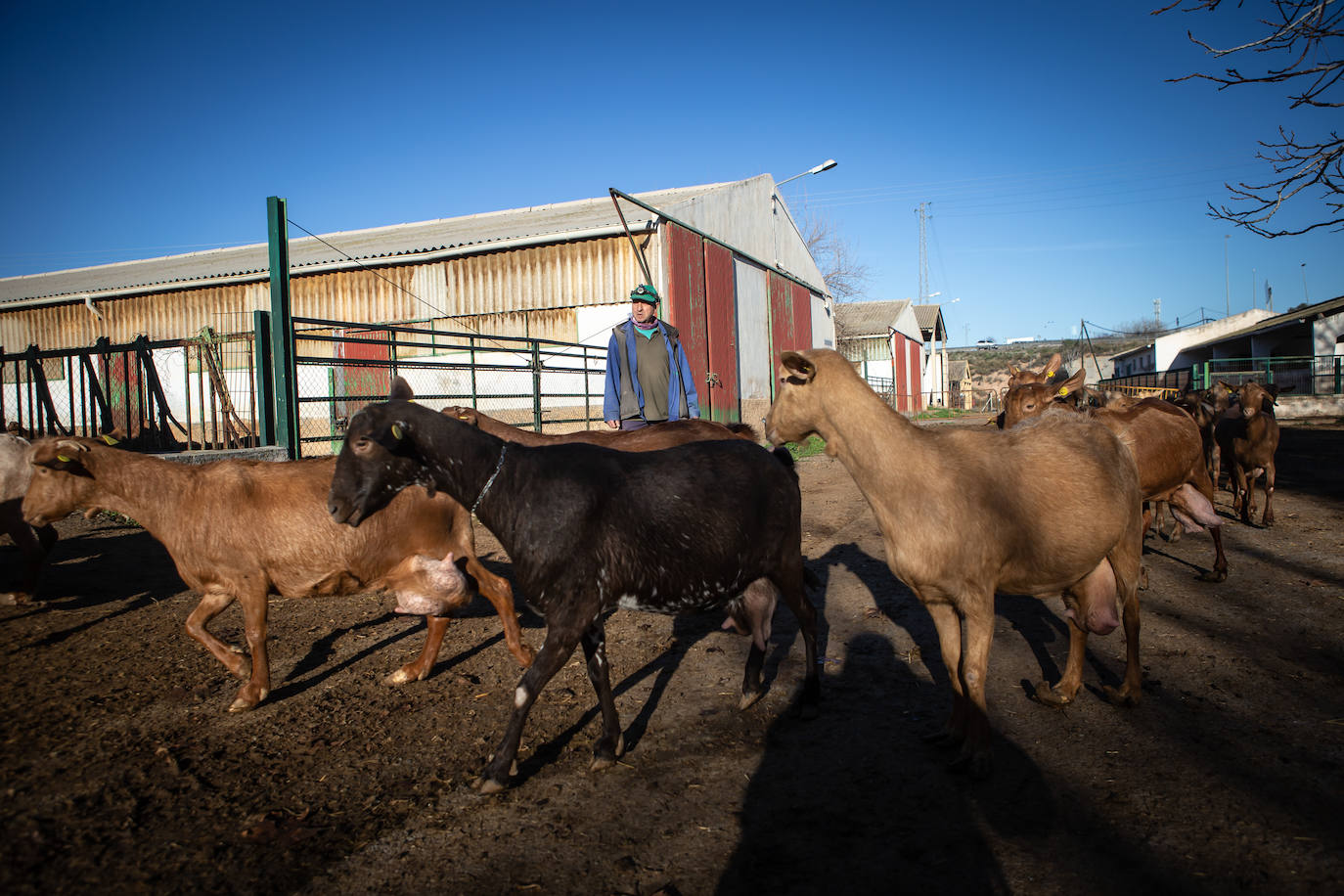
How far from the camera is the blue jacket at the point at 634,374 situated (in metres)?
7.34

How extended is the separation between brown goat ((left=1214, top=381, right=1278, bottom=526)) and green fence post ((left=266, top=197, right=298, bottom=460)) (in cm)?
1165

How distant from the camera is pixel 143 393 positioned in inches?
412

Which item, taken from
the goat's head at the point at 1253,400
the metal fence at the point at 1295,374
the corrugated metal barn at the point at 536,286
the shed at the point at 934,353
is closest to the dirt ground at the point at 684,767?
the goat's head at the point at 1253,400

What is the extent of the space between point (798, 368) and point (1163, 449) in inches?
177

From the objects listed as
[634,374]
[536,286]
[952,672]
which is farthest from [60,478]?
[536,286]

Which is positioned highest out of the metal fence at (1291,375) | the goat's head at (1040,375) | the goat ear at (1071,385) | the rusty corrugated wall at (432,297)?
the rusty corrugated wall at (432,297)

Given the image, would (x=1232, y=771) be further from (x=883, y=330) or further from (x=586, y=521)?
(x=883, y=330)

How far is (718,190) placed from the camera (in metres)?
20.0

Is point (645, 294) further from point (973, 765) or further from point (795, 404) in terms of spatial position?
point (973, 765)

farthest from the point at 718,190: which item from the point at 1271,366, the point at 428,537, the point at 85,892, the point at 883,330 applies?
the point at 1271,366

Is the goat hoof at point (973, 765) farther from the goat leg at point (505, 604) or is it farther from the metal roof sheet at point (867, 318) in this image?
the metal roof sheet at point (867, 318)

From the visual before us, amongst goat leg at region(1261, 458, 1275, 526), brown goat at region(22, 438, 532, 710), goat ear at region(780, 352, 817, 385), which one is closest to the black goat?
goat ear at region(780, 352, 817, 385)

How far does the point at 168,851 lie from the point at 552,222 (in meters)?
18.3

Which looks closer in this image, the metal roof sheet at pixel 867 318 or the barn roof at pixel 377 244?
the barn roof at pixel 377 244
